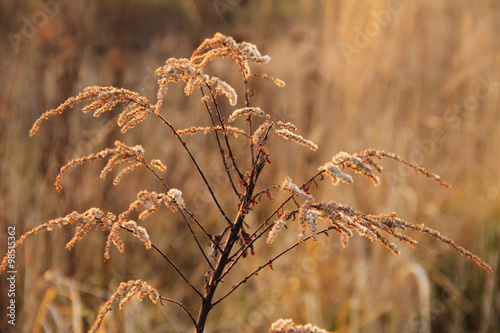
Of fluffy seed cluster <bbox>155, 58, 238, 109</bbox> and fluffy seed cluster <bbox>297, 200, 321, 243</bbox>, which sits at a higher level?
fluffy seed cluster <bbox>155, 58, 238, 109</bbox>

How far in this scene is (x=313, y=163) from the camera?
10.5ft

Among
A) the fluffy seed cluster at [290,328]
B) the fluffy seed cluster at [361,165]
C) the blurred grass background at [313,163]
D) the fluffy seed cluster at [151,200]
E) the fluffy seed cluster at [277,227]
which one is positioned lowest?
the fluffy seed cluster at [290,328]

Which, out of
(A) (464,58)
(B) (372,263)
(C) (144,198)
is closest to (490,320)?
(B) (372,263)

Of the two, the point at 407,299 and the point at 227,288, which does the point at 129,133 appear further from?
the point at 407,299

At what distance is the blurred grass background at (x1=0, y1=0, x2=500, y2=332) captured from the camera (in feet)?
8.07

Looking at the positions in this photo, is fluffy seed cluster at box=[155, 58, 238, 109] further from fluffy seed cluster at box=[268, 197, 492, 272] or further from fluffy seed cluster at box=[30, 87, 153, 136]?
fluffy seed cluster at box=[268, 197, 492, 272]

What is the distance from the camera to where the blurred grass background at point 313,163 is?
246 centimetres

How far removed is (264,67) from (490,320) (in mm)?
2786

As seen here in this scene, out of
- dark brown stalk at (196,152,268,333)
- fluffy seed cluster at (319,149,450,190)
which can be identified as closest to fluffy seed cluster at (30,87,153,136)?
dark brown stalk at (196,152,268,333)

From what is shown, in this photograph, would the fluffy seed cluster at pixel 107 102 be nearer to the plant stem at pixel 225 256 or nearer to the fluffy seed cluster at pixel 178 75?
the fluffy seed cluster at pixel 178 75

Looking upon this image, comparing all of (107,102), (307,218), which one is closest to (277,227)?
(307,218)

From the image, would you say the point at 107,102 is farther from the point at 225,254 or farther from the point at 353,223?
the point at 353,223

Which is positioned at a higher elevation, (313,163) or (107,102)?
(313,163)

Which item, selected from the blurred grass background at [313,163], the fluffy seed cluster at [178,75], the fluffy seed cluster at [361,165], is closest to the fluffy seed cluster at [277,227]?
the fluffy seed cluster at [361,165]
